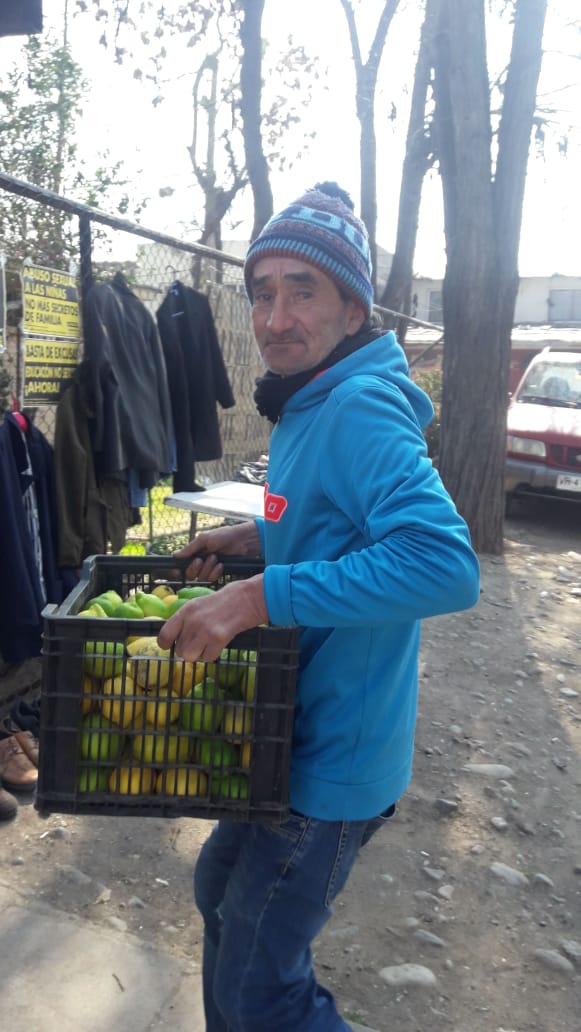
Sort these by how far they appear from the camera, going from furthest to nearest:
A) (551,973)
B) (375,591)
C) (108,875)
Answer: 1. (108,875)
2. (551,973)
3. (375,591)

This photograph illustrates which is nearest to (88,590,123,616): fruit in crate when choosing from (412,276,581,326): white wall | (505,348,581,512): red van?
(505,348,581,512): red van

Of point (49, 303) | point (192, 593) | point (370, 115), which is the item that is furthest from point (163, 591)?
point (370, 115)

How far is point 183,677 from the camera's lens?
1.59 meters

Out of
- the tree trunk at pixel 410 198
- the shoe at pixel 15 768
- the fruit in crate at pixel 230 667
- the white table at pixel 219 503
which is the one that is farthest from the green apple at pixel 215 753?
the tree trunk at pixel 410 198

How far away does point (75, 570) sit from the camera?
4242mm

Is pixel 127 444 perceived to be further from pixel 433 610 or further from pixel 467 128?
pixel 467 128

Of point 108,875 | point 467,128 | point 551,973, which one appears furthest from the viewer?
point 467,128

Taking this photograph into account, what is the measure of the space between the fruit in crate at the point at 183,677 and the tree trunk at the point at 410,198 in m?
13.0

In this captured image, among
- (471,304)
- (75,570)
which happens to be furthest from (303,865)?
(471,304)

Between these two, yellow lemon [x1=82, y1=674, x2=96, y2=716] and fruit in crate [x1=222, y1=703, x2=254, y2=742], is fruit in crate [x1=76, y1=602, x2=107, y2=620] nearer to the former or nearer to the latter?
yellow lemon [x1=82, y1=674, x2=96, y2=716]

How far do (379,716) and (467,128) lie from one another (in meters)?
7.34

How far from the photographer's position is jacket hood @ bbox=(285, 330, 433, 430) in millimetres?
1746

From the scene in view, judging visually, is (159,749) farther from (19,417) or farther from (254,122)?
(254,122)

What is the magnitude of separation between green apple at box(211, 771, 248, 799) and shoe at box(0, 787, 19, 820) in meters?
2.20
